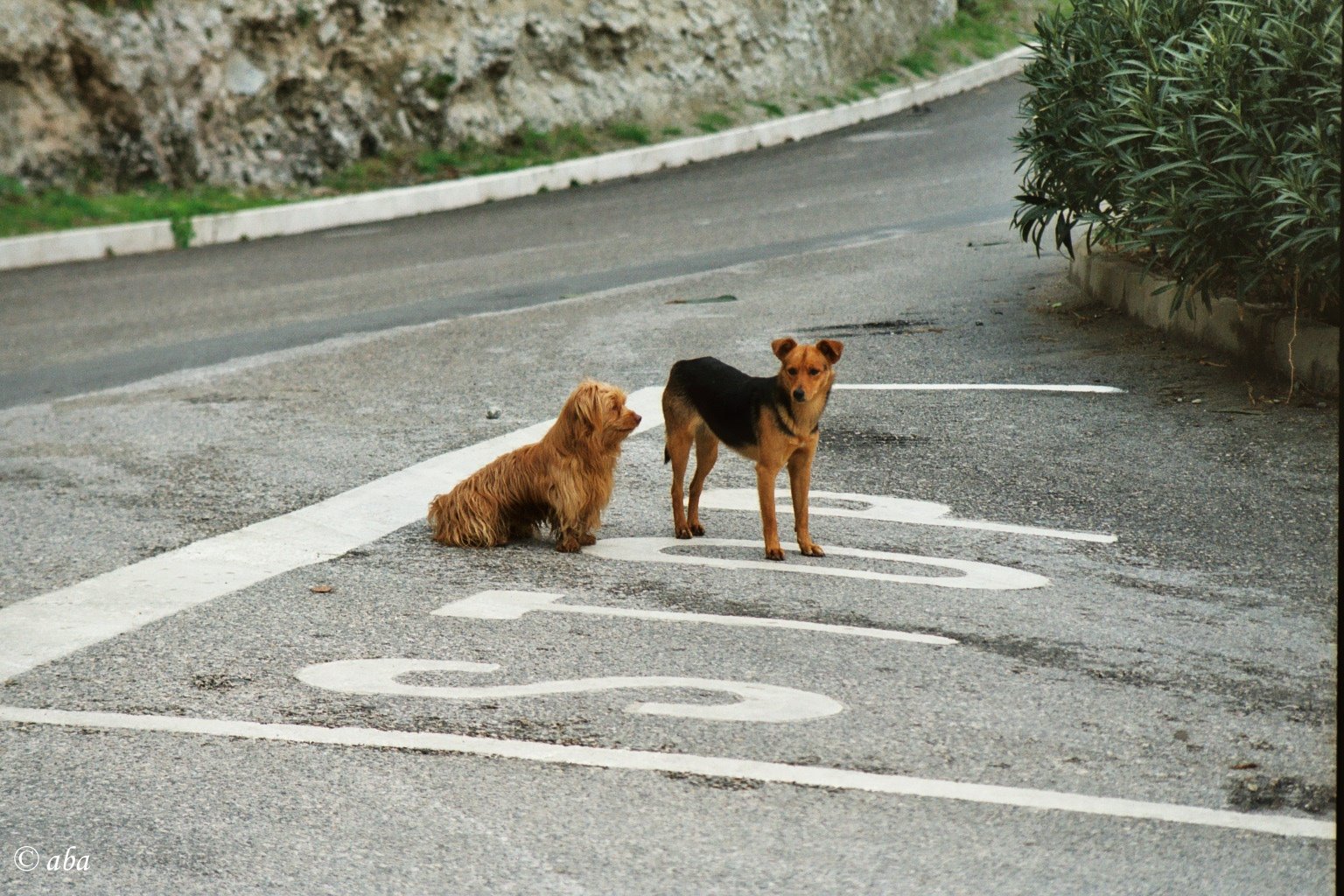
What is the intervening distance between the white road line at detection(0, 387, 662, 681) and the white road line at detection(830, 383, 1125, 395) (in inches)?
A: 107

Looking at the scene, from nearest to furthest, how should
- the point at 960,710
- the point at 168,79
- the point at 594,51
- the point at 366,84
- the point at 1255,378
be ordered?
the point at 960,710 < the point at 1255,378 < the point at 168,79 < the point at 366,84 < the point at 594,51

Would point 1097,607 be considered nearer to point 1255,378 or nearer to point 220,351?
point 1255,378

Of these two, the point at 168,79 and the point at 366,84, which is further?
the point at 366,84

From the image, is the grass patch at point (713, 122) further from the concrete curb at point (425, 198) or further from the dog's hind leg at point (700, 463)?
the dog's hind leg at point (700, 463)

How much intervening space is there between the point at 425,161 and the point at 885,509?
657 inches

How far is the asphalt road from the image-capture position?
4043 mm

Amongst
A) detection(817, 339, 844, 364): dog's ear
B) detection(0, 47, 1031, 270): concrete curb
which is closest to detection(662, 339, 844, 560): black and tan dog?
detection(817, 339, 844, 364): dog's ear

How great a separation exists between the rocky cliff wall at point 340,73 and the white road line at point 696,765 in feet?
Answer: 55.4

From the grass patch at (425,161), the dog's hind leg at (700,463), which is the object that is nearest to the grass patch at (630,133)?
the grass patch at (425,161)

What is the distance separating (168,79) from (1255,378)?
54.0 feet

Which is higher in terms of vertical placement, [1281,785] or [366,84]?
[366,84]

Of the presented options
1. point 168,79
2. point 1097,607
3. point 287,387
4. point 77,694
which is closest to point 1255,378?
point 1097,607

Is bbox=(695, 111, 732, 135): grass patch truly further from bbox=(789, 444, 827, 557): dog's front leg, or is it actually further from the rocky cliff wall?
bbox=(789, 444, 827, 557): dog's front leg

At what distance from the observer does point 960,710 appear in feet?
15.9
